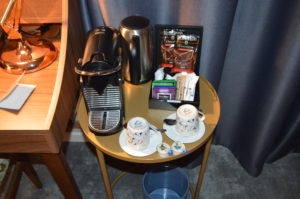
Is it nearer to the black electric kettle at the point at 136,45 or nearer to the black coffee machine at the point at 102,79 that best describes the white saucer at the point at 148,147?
the black coffee machine at the point at 102,79

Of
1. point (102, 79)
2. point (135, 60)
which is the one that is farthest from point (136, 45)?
point (102, 79)

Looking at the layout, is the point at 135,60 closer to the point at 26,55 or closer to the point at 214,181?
the point at 26,55

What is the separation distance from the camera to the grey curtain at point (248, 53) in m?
1.16

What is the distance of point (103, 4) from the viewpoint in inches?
46.5

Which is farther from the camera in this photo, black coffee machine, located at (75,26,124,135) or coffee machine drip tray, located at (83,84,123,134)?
coffee machine drip tray, located at (83,84,123,134)

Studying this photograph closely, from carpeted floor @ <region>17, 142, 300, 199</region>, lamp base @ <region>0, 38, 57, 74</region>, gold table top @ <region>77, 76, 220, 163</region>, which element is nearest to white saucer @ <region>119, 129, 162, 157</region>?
gold table top @ <region>77, 76, 220, 163</region>

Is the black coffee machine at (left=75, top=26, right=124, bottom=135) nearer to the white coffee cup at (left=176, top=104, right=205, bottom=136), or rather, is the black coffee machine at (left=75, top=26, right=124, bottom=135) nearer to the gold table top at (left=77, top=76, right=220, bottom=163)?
the gold table top at (left=77, top=76, right=220, bottom=163)

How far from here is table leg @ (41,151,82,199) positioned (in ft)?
3.47

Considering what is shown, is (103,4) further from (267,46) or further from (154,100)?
(267,46)

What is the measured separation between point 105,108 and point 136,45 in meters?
0.26

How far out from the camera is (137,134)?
100 cm

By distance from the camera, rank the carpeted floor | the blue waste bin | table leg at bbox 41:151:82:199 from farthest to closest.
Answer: the carpeted floor
the blue waste bin
table leg at bbox 41:151:82:199

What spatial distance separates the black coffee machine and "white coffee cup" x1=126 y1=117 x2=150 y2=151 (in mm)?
86

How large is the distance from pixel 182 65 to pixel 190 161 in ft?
2.10
